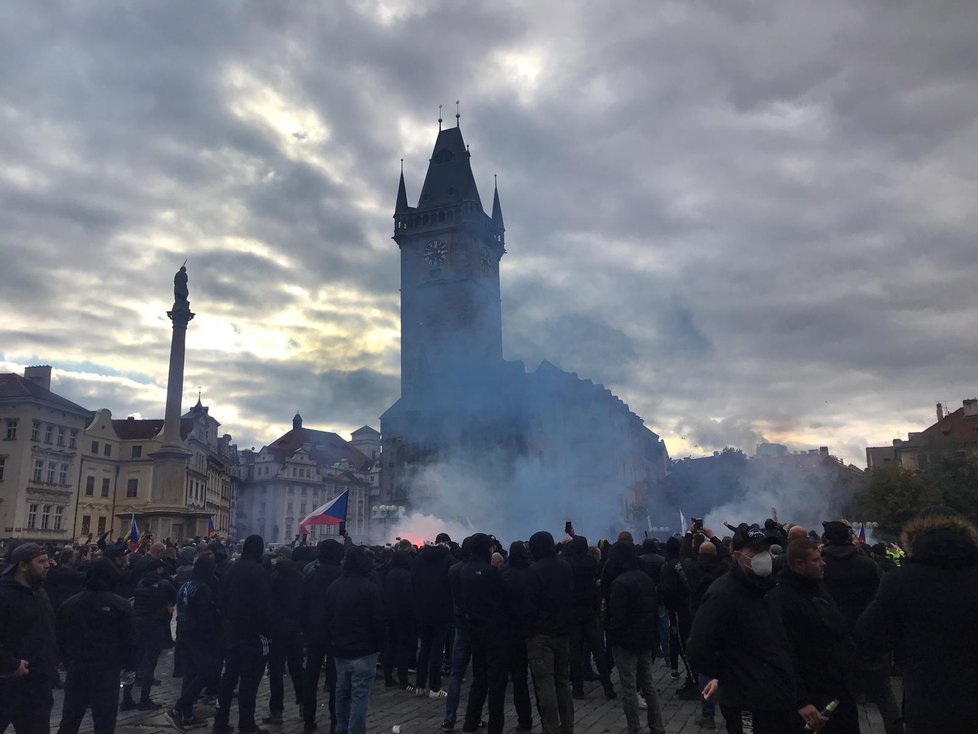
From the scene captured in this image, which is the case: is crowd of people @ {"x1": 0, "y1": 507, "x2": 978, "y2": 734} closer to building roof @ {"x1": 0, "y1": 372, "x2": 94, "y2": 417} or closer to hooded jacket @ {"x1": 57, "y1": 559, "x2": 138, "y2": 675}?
hooded jacket @ {"x1": 57, "y1": 559, "x2": 138, "y2": 675}

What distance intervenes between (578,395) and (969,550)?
62523 mm

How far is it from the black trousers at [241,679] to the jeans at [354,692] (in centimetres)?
197

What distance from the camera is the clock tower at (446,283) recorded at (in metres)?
74.2

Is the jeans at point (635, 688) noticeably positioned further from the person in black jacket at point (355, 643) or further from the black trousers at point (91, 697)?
the black trousers at point (91, 697)

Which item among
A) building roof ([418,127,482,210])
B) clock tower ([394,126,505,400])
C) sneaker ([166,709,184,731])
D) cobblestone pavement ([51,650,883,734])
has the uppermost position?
building roof ([418,127,482,210])

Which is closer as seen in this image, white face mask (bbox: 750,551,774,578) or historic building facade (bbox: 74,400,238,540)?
white face mask (bbox: 750,551,774,578)

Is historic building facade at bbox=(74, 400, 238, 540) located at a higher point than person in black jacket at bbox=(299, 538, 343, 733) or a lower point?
higher

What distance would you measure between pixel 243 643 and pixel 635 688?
208 inches

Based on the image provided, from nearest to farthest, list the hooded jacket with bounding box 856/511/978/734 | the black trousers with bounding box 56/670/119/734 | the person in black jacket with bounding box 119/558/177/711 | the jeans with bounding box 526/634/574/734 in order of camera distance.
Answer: the hooded jacket with bounding box 856/511/978/734 → the black trousers with bounding box 56/670/119/734 → the jeans with bounding box 526/634/574/734 → the person in black jacket with bounding box 119/558/177/711

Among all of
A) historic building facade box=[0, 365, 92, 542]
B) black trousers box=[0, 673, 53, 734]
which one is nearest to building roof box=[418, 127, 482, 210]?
historic building facade box=[0, 365, 92, 542]

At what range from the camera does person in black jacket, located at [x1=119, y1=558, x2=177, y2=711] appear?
37.0 ft

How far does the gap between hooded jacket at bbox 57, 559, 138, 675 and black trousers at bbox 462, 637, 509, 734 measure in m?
4.09

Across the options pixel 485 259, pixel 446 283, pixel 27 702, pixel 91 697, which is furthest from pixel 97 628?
pixel 485 259

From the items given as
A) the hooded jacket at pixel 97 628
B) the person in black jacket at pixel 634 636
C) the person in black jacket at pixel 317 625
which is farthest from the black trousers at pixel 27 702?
the person in black jacket at pixel 634 636
